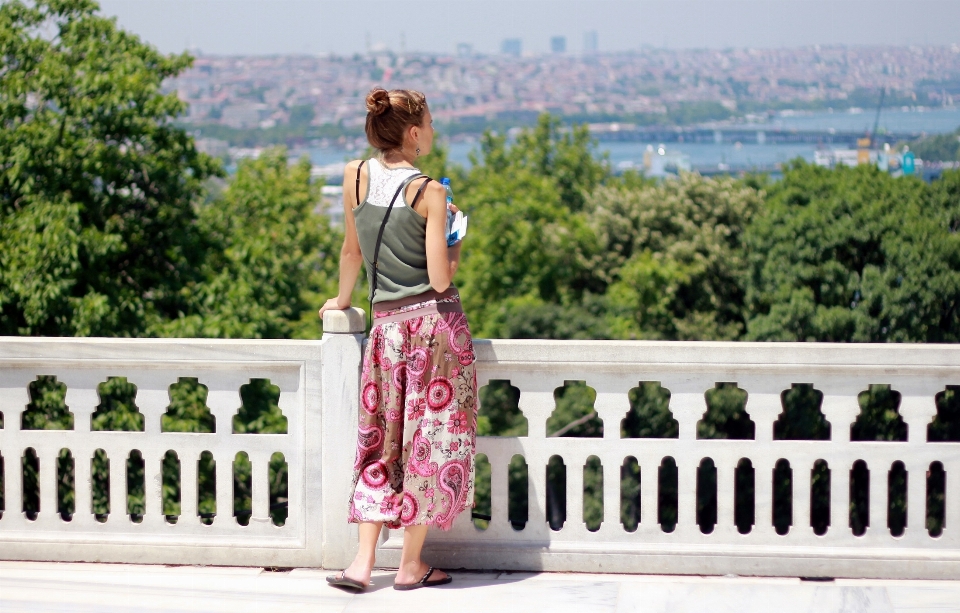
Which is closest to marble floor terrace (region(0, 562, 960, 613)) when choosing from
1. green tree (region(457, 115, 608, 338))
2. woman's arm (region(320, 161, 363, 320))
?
woman's arm (region(320, 161, 363, 320))

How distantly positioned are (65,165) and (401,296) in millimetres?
20637

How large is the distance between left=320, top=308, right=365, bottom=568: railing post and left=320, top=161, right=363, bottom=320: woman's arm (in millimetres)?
99

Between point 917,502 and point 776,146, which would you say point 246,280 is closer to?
point 917,502

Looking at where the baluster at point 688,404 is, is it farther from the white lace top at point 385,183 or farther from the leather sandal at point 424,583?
the white lace top at point 385,183

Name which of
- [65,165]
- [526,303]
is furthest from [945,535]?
[526,303]

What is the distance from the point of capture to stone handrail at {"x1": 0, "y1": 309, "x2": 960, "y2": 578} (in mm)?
4586

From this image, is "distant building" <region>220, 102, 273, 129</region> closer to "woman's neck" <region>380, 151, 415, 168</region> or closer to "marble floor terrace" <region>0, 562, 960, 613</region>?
"marble floor terrace" <region>0, 562, 960, 613</region>

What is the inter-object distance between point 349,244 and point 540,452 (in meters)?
1.14

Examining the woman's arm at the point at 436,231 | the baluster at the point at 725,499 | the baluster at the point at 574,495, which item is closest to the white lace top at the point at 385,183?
the woman's arm at the point at 436,231

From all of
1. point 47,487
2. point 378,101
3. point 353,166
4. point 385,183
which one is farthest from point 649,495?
point 47,487

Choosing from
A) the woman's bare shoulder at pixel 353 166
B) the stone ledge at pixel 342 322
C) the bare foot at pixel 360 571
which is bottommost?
the bare foot at pixel 360 571

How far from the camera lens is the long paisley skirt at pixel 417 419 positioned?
434cm

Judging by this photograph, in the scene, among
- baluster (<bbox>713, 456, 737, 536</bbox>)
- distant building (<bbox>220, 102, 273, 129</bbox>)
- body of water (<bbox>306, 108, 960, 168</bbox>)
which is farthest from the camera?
distant building (<bbox>220, 102, 273, 129</bbox>)

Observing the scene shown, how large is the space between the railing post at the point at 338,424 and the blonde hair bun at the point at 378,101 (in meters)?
0.84
